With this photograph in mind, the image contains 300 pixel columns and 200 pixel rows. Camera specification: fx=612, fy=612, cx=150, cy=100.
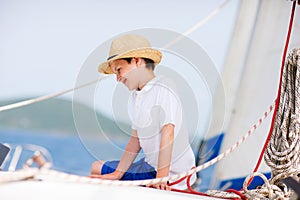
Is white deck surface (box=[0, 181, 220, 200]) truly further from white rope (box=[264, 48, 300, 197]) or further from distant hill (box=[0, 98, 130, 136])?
distant hill (box=[0, 98, 130, 136])

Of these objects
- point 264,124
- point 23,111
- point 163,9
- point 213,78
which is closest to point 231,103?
point 264,124

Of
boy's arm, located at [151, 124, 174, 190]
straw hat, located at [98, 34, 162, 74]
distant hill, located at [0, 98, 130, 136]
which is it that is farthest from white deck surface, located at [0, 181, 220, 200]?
distant hill, located at [0, 98, 130, 136]

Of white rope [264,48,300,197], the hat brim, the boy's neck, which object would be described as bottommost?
white rope [264,48,300,197]

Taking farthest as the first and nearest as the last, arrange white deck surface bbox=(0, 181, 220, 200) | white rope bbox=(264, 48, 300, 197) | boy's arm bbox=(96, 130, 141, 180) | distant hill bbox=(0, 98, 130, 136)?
1. distant hill bbox=(0, 98, 130, 136)
2. boy's arm bbox=(96, 130, 141, 180)
3. white rope bbox=(264, 48, 300, 197)
4. white deck surface bbox=(0, 181, 220, 200)

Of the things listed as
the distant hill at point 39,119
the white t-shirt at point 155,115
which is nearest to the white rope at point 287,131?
the white t-shirt at point 155,115

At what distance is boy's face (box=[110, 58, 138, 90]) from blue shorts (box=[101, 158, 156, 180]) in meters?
0.18

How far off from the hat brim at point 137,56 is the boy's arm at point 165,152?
0.15 meters

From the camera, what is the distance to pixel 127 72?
1280 millimetres

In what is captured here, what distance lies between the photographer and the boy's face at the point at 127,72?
1279 mm

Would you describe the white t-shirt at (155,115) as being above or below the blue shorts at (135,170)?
above

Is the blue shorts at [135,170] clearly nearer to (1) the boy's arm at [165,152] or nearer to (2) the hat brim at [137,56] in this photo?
(1) the boy's arm at [165,152]

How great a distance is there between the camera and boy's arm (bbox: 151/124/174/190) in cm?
127

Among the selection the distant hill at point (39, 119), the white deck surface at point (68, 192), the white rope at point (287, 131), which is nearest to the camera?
the white deck surface at point (68, 192)

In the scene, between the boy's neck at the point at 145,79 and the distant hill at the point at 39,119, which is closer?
the boy's neck at the point at 145,79
